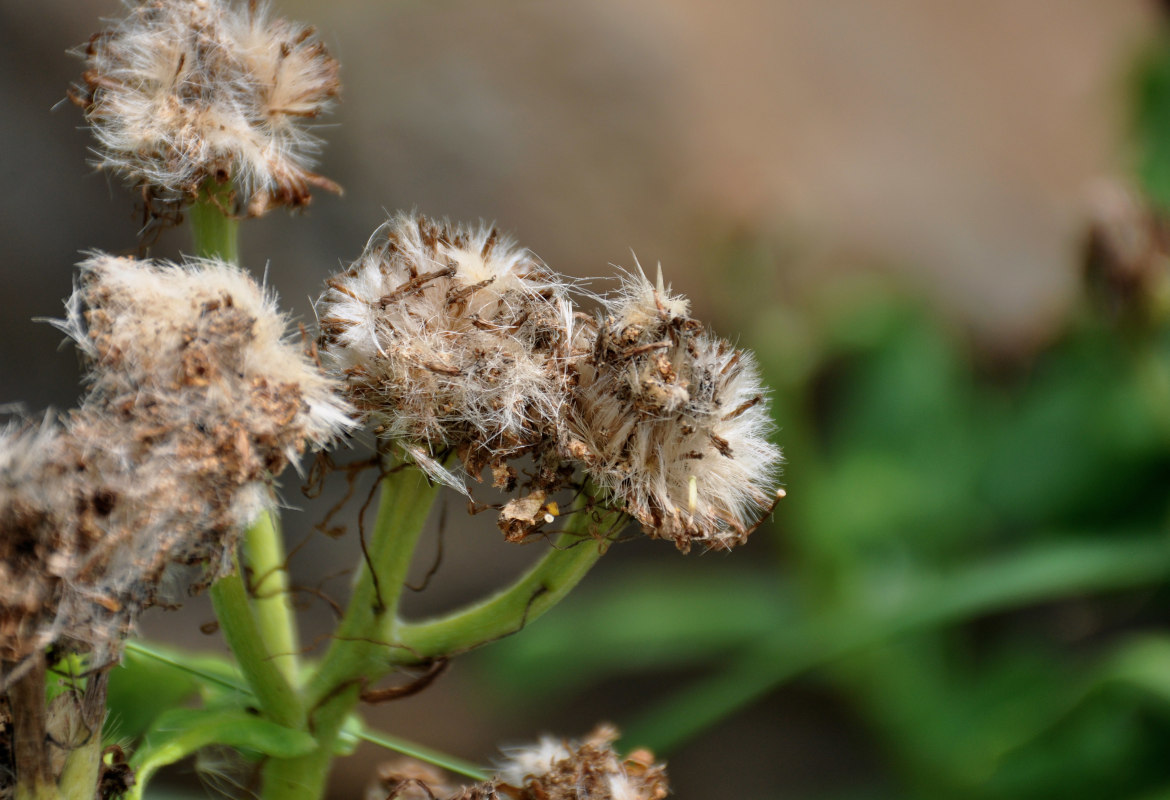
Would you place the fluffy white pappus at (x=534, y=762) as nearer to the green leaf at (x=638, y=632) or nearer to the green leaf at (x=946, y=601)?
the green leaf at (x=946, y=601)

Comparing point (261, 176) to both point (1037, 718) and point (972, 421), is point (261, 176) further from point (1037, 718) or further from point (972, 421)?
point (972, 421)

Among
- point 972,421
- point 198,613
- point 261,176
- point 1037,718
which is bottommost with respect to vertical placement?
point 261,176

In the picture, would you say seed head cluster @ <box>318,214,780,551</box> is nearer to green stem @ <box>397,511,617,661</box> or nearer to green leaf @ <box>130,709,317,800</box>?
green stem @ <box>397,511,617,661</box>

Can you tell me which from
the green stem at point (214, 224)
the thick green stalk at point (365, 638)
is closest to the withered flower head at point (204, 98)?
the green stem at point (214, 224)

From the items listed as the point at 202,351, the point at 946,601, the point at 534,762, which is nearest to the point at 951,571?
the point at 946,601

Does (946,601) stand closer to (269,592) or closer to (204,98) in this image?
(269,592)

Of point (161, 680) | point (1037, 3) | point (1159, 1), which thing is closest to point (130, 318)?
point (161, 680)
